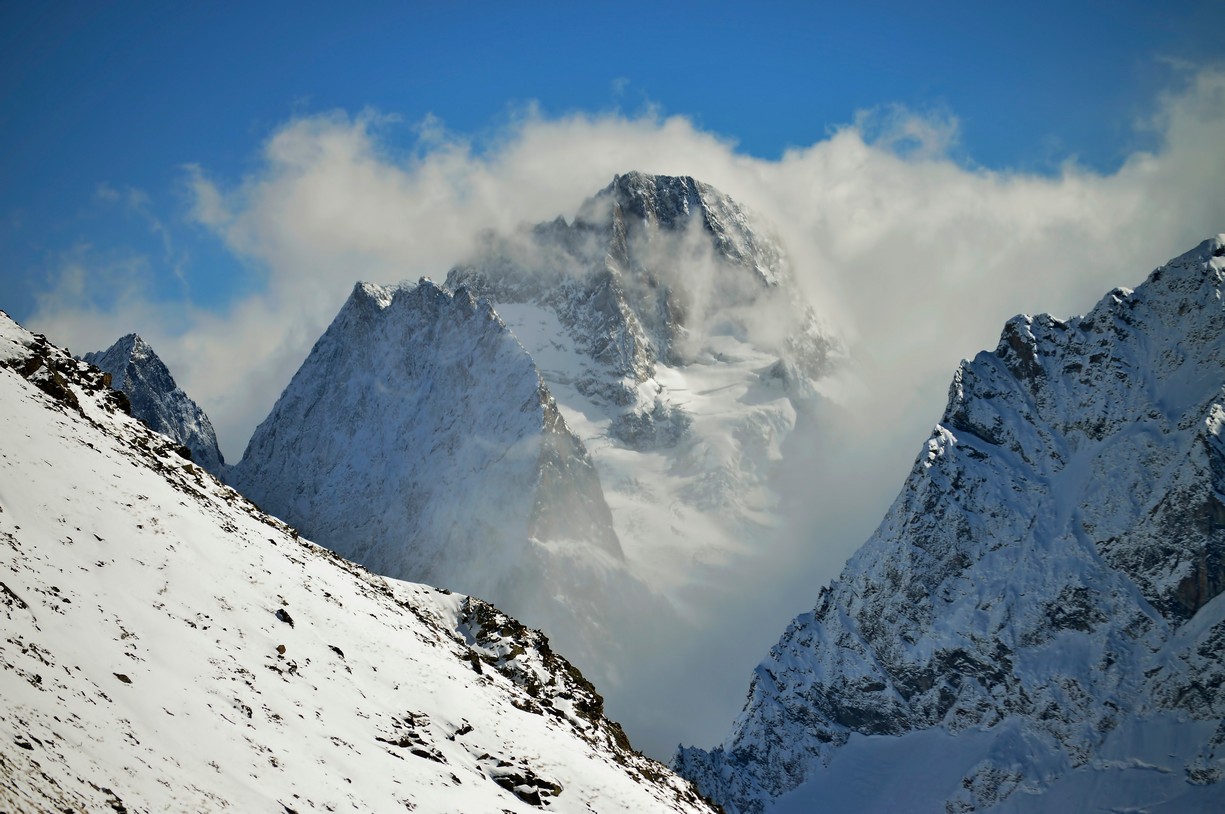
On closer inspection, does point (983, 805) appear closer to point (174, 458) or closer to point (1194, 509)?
point (1194, 509)

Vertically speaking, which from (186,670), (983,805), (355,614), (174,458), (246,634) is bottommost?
(186,670)

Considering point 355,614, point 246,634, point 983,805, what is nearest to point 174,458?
Answer: point 355,614

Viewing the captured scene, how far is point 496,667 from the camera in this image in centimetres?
7094

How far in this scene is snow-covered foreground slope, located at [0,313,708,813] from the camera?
1416 inches

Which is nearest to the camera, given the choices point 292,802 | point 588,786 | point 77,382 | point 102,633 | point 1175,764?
point 292,802

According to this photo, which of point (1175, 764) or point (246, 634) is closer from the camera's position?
point (246, 634)

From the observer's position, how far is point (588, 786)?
54.3 m

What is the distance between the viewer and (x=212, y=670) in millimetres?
44969

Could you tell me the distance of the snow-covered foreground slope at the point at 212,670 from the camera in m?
36.0

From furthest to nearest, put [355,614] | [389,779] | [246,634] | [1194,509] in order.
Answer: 1. [1194,509]
2. [355,614]
3. [246,634]
4. [389,779]

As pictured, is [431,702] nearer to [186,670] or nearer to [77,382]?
[186,670]

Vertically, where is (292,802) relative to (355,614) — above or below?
below

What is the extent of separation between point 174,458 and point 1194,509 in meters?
178

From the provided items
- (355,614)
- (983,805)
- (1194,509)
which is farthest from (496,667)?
(1194,509)
